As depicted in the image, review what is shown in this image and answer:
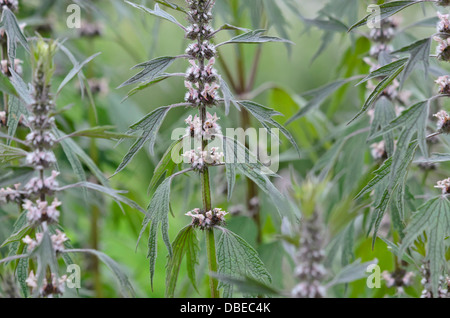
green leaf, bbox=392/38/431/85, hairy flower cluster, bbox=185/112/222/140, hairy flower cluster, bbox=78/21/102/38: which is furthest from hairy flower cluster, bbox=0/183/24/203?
hairy flower cluster, bbox=78/21/102/38

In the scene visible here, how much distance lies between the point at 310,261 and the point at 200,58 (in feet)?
0.99

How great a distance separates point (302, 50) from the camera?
3164mm

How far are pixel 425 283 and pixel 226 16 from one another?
0.57 m

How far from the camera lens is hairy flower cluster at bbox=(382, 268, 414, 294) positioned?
3.06 ft

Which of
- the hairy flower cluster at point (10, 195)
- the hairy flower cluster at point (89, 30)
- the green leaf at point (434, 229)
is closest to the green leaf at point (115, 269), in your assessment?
the hairy flower cluster at point (10, 195)

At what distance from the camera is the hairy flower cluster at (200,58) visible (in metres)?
0.69

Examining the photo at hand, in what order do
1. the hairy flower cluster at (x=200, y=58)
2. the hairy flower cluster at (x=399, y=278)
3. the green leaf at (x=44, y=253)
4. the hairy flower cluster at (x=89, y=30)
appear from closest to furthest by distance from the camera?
the green leaf at (x=44, y=253) < the hairy flower cluster at (x=200, y=58) < the hairy flower cluster at (x=399, y=278) < the hairy flower cluster at (x=89, y=30)

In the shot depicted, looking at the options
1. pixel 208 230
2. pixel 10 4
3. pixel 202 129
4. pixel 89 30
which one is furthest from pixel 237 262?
pixel 89 30

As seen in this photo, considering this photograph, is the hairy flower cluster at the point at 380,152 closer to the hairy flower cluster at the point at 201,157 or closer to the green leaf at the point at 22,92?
the hairy flower cluster at the point at 201,157

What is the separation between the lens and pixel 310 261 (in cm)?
77

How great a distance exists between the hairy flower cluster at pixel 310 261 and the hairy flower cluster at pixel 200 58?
0.68ft

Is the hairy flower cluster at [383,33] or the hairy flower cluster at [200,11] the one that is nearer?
the hairy flower cluster at [200,11]

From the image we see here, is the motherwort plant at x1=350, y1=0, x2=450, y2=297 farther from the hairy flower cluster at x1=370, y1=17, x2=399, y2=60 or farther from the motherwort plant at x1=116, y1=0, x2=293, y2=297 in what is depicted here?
the hairy flower cluster at x1=370, y1=17, x2=399, y2=60
